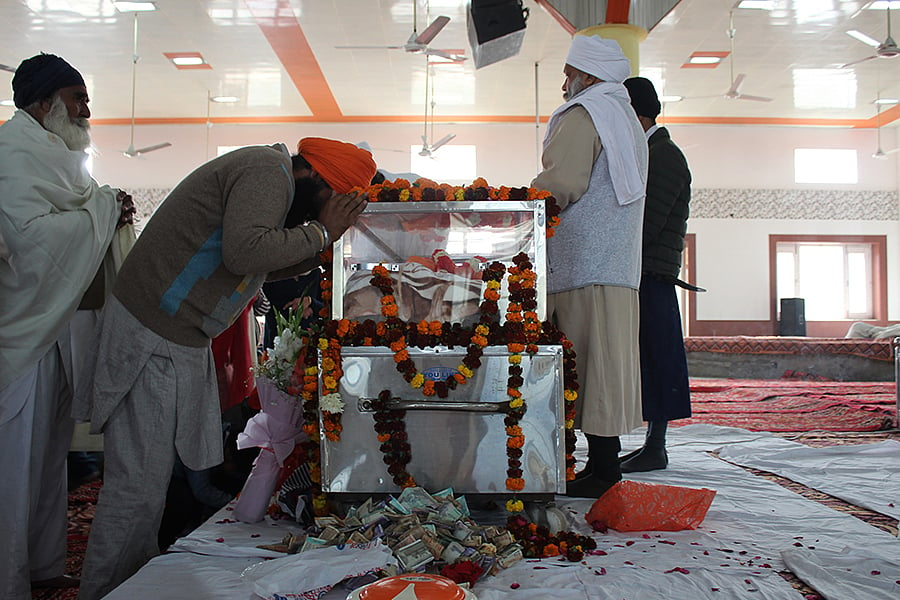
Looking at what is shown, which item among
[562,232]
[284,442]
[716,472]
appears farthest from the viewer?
[716,472]

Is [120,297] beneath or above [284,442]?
above

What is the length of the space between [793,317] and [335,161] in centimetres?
1336

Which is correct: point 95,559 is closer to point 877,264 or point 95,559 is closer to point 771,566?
point 771,566

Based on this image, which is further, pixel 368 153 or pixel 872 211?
pixel 872 211

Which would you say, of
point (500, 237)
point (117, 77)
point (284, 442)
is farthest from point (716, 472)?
point (117, 77)

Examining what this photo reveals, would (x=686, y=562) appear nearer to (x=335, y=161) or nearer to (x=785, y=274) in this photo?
(x=335, y=161)

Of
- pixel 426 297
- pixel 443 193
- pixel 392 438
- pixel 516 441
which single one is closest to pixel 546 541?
pixel 516 441

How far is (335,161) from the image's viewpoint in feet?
7.32

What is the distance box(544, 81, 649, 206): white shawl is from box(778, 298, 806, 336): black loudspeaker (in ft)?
40.5

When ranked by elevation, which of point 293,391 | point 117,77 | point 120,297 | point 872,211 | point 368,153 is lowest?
point 293,391

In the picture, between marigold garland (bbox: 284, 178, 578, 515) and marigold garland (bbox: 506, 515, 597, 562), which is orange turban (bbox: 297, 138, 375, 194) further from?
marigold garland (bbox: 506, 515, 597, 562)

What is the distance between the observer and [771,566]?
6.69ft

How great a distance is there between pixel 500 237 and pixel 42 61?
1.55m

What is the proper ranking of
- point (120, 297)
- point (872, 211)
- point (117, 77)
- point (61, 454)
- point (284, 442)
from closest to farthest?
point (120, 297), point (61, 454), point (284, 442), point (117, 77), point (872, 211)
